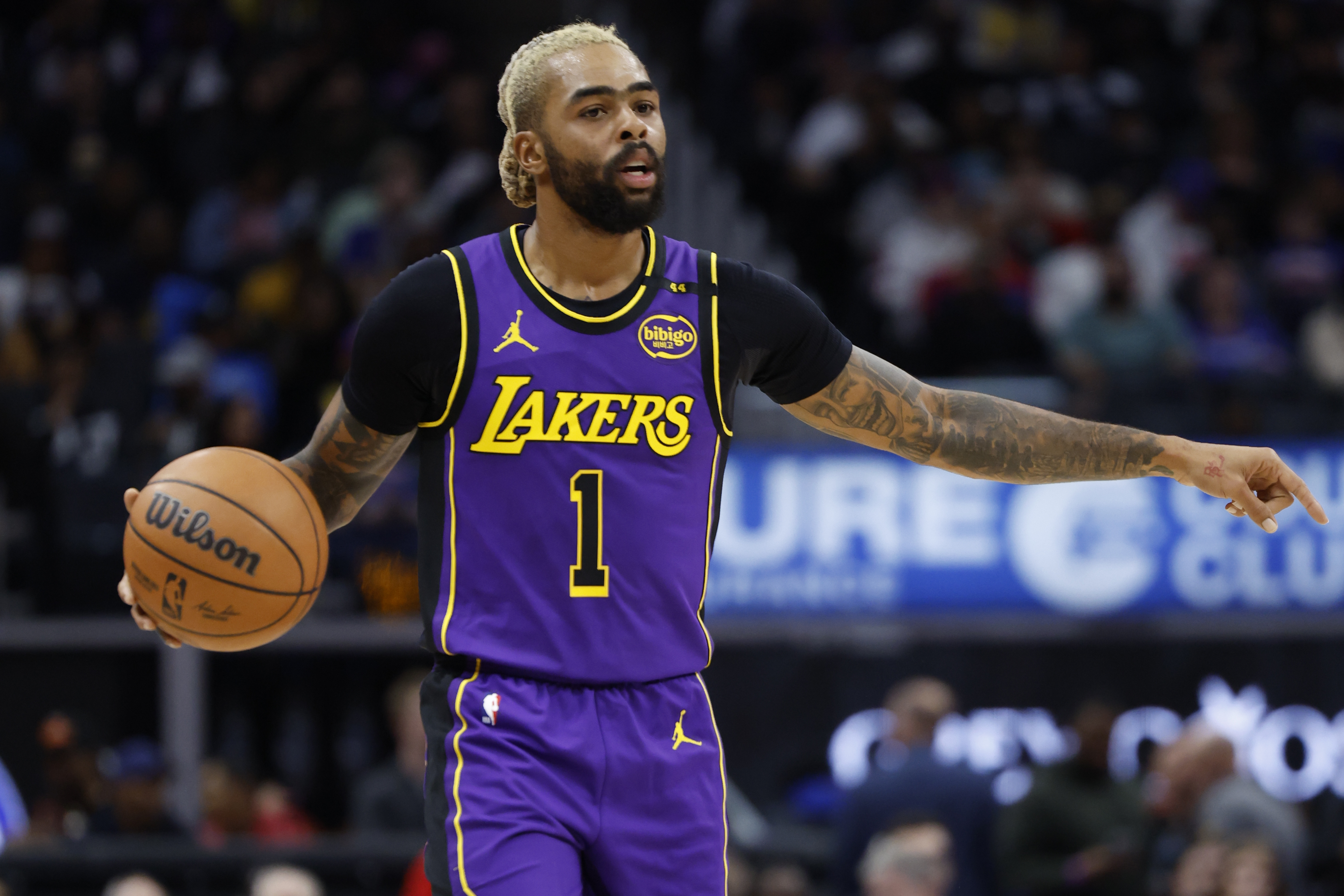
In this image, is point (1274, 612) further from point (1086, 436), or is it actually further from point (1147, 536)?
point (1086, 436)

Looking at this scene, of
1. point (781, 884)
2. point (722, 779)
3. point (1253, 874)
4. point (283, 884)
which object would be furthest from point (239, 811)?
point (722, 779)

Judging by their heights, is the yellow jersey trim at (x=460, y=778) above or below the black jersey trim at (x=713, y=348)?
below

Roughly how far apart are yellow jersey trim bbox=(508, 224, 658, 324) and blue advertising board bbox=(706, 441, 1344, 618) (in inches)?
212

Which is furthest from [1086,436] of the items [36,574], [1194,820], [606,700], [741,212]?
[741,212]

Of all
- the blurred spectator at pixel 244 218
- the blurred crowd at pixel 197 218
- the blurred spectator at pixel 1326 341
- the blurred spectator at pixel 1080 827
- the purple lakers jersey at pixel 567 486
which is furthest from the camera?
the blurred spectator at pixel 244 218

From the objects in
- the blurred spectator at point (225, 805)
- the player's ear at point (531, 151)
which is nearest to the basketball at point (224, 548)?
the player's ear at point (531, 151)

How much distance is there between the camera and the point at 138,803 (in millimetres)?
8188

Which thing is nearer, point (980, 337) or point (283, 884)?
point (283, 884)

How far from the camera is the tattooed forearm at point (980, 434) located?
12.9 feet

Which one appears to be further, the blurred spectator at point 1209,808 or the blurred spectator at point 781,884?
the blurred spectator at point 1209,808

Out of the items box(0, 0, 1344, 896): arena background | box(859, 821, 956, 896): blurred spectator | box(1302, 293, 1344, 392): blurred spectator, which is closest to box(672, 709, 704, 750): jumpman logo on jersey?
box(859, 821, 956, 896): blurred spectator

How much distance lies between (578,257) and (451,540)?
0.63 meters

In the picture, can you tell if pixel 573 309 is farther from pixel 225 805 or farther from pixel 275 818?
pixel 275 818

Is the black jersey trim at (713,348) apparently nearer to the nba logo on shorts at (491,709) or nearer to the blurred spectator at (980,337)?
the nba logo on shorts at (491,709)
